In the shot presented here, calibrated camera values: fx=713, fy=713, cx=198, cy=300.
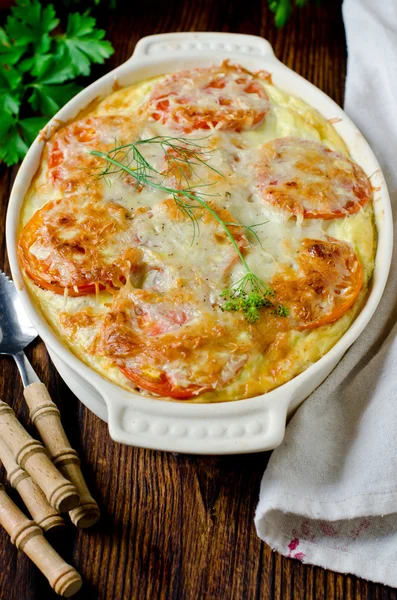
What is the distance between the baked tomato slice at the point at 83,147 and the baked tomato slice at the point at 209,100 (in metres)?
0.23

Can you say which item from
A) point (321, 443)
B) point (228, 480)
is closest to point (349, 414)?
point (321, 443)

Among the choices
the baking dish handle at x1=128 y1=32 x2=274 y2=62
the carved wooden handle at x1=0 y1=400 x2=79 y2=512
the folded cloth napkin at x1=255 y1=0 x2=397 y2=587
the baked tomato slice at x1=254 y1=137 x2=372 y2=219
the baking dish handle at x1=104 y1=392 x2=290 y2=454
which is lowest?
the carved wooden handle at x1=0 y1=400 x2=79 y2=512

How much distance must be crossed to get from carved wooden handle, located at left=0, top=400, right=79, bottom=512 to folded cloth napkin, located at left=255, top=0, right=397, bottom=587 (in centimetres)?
83

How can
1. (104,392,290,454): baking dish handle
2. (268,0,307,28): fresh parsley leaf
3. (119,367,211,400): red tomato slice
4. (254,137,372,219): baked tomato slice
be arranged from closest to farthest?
(104,392,290,454): baking dish handle, (119,367,211,400): red tomato slice, (254,137,372,219): baked tomato slice, (268,0,307,28): fresh parsley leaf

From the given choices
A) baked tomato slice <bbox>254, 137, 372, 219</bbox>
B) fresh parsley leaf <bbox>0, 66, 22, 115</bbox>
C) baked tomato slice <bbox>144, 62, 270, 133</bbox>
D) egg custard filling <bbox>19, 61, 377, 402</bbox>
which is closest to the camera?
egg custard filling <bbox>19, 61, 377, 402</bbox>

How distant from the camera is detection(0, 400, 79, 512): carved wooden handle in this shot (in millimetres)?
2982

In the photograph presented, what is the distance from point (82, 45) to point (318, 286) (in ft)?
7.64

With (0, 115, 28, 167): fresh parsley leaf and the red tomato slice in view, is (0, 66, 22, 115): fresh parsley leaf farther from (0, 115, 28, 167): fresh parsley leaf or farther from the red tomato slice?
the red tomato slice

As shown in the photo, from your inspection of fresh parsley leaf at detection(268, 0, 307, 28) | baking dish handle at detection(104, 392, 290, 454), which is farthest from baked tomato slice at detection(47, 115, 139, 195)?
fresh parsley leaf at detection(268, 0, 307, 28)

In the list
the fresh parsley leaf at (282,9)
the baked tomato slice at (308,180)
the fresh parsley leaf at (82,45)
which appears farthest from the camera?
the fresh parsley leaf at (282,9)

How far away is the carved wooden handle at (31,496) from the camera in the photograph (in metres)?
→ 3.02

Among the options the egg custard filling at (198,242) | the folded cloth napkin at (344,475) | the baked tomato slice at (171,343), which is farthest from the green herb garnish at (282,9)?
the baked tomato slice at (171,343)

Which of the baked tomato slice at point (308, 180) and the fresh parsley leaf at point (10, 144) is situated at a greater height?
the baked tomato slice at point (308, 180)

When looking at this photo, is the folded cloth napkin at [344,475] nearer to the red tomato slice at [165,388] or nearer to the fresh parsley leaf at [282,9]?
the red tomato slice at [165,388]
